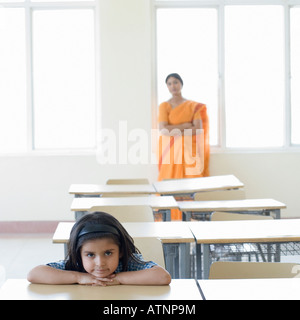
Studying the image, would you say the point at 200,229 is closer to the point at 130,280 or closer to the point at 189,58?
the point at 130,280

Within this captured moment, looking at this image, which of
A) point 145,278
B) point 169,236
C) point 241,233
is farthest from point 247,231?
point 145,278

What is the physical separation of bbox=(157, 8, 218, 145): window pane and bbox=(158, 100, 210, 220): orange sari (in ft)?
1.04

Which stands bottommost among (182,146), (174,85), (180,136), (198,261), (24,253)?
(24,253)

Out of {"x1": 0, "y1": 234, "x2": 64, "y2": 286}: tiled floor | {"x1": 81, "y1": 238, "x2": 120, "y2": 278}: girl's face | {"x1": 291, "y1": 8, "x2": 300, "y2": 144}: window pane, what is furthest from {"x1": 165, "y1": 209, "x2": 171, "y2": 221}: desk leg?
{"x1": 291, "y1": 8, "x2": 300, "y2": 144}: window pane

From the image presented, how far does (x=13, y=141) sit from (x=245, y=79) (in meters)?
2.84

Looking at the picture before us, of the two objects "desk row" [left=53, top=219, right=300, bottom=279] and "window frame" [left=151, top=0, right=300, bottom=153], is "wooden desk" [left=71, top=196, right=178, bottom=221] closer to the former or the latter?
"desk row" [left=53, top=219, right=300, bottom=279]

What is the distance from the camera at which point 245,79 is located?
20.3 ft

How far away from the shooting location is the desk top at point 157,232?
A: 8.02 feet

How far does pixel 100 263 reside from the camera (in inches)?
67.4

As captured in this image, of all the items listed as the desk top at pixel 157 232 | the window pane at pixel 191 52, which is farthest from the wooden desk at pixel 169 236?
the window pane at pixel 191 52

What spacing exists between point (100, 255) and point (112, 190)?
2548 mm

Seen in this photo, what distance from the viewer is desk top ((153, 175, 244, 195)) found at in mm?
4270

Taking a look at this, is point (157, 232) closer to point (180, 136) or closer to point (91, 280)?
point (91, 280)

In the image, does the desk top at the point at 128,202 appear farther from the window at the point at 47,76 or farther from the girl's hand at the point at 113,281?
the window at the point at 47,76
